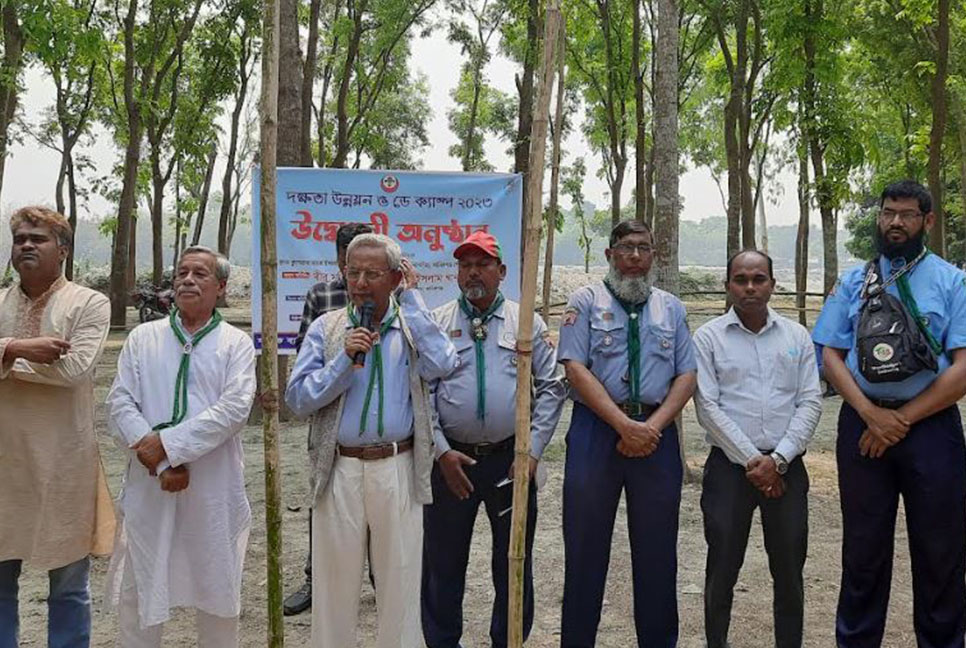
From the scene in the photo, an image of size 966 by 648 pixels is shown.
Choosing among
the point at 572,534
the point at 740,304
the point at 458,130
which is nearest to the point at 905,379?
the point at 740,304

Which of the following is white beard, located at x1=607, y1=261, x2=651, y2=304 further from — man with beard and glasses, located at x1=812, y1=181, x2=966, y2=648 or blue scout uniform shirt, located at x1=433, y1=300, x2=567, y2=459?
man with beard and glasses, located at x1=812, y1=181, x2=966, y2=648

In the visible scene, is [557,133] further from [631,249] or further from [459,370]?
[459,370]

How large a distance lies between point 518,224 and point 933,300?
3.51m

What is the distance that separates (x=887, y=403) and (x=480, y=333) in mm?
1720

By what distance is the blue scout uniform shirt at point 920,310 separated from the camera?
11.2 ft

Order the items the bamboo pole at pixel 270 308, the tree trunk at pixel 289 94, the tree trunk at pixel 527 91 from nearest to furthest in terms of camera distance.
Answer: the bamboo pole at pixel 270 308
the tree trunk at pixel 289 94
the tree trunk at pixel 527 91

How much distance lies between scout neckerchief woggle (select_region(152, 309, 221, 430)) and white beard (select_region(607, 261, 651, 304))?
5.61 feet

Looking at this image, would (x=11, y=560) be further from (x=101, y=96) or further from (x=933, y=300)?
(x=101, y=96)

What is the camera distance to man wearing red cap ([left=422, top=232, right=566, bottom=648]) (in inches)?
144

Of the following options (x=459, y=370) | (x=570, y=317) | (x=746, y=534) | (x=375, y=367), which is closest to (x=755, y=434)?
(x=746, y=534)

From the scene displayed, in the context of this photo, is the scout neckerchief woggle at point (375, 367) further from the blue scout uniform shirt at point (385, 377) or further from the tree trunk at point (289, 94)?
the tree trunk at point (289, 94)

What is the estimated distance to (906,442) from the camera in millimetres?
3447

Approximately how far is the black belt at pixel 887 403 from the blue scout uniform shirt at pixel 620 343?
744mm

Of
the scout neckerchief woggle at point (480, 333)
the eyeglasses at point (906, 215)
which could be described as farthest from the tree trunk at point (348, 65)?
the eyeglasses at point (906, 215)
